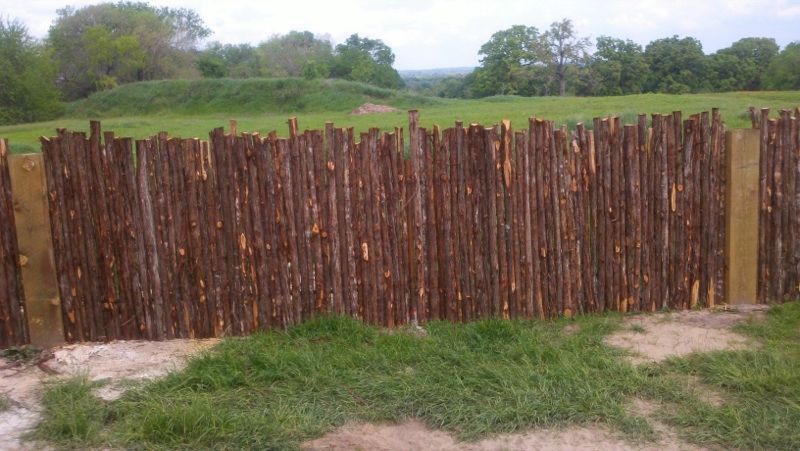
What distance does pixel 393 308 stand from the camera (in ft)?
23.7

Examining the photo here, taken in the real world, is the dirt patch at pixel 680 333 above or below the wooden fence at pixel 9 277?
below

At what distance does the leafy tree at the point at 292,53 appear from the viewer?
69.0 m

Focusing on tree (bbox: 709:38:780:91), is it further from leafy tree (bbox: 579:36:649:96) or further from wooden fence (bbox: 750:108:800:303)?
wooden fence (bbox: 750:108:800:303)

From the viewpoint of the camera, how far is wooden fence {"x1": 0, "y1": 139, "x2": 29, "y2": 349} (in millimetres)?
6891

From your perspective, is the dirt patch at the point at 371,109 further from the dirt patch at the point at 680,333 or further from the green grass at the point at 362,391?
the green grass at the point at 362,391

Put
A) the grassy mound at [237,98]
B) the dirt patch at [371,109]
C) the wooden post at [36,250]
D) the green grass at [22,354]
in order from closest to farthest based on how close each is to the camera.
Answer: the green grass at [22,354] < the wooden post at [36,250] < the dirt patch at [371,109] < the grassy mound at [237,98]

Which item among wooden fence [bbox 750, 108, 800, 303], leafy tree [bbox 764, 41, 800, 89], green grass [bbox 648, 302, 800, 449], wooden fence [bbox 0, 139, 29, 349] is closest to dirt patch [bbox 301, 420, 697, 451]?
green grass [bbox 648, 302, 800, 449]

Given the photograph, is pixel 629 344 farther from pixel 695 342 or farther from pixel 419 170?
pixel 419 170

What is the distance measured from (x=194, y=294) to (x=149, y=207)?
805 mm

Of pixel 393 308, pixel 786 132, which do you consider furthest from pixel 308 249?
pixel 786 132

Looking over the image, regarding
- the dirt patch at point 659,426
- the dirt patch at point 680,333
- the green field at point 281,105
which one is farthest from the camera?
the green field at point 281,105

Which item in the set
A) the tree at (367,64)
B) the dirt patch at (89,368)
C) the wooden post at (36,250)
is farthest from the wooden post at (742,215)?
the tree at (367,64)

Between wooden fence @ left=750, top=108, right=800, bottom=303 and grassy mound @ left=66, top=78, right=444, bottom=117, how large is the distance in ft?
87.6

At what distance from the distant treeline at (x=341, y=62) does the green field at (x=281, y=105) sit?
3.49m
